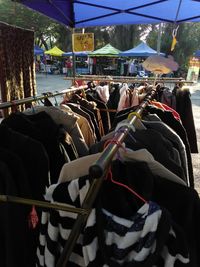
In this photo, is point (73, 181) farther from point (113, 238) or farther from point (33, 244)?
point (33, 244)

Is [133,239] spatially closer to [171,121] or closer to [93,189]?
[93,189]

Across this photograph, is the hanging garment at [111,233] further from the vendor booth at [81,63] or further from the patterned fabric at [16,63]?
the vendor booth at [81,63]

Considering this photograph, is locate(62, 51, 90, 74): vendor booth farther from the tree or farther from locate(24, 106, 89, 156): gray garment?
locate(24, 106, 89, 156): gray garment

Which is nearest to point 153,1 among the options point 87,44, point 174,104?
point 87,44

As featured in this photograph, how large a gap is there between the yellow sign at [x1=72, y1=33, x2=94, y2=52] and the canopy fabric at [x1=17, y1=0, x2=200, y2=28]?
31cm

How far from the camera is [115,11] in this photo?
392cm

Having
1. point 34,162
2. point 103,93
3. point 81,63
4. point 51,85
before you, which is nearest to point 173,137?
point 34,162

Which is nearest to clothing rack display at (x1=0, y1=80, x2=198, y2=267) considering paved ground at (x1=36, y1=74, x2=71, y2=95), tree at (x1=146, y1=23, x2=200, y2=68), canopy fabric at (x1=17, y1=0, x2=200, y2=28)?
canopy fabric at (x1=17, y1=0, x2=200, y2=28)

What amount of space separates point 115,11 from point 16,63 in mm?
1542

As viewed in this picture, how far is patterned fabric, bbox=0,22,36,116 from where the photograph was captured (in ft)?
10.9

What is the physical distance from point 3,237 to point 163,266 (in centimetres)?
73

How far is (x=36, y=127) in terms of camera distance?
5.33 feet

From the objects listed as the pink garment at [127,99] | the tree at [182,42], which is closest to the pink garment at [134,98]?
the pink garment at [127,99]

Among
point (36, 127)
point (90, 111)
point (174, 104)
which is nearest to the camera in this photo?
point (36, 127)
